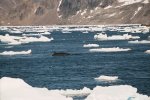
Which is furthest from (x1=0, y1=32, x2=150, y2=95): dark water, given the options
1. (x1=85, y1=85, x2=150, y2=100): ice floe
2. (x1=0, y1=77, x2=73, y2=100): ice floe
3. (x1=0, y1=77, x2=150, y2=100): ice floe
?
(x1=0, y1=77, x2=73, y2=100): ice floe

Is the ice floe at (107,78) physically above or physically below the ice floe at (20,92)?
below

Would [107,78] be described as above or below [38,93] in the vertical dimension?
below

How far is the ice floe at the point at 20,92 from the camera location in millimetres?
24156

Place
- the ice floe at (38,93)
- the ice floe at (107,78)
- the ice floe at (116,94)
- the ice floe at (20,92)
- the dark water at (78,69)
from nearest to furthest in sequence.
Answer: the ice floe at (20,92)
the ice floe at (38,93)
the ice floe at (116,94)
the dark water at (78,69)
the ice floe at (107,78)

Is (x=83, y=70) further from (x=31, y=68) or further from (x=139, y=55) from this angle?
(x=139, y=55)

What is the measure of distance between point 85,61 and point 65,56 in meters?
7.02

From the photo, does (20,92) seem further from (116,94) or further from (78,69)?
(78,69)

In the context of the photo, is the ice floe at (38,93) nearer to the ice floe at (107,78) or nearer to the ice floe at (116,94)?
the ice floe at (116,94)

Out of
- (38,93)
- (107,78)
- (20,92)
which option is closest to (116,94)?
(38,93)

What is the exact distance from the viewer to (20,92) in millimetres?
24844

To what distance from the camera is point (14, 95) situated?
24156 mm

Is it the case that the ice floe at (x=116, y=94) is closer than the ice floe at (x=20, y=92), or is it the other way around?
the ice floe at (x=20, y=92)

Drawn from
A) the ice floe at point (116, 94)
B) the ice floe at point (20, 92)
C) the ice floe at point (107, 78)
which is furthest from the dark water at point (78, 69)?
the ice floe at point (20, 92)

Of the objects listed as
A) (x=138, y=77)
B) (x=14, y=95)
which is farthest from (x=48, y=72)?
(x=14, y=95)
